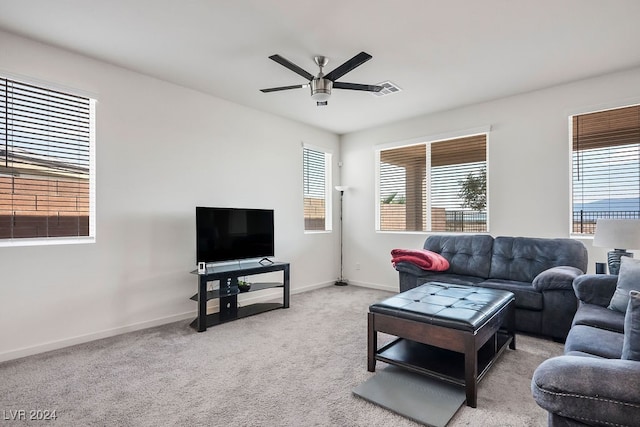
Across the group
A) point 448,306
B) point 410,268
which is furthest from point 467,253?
point 448,306

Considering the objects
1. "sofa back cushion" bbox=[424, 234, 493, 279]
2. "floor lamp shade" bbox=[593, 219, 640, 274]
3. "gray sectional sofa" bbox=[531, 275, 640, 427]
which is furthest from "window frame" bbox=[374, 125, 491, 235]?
"gray sectional sofa" bbox=[531, 275, 640, 427]

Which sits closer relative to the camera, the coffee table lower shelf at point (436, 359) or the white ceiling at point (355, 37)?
the coffee table lower shelf at point (436, 359)

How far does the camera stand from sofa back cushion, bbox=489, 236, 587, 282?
134 inches

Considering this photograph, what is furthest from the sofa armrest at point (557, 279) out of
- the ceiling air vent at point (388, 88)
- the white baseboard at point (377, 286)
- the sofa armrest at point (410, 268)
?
the ceiling air vent at point (388, 88)

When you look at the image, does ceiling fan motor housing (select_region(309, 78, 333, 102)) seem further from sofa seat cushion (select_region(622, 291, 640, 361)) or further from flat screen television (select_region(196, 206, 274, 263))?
sofa seat cushion (select_region(622, 291, 640, 361))

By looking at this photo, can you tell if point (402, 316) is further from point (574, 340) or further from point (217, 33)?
point (217, 33)

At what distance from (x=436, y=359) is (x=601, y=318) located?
1.05 meters

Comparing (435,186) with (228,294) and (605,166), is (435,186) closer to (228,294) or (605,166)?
(605,166)

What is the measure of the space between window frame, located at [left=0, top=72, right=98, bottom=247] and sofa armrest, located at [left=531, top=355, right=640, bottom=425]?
3.60 m

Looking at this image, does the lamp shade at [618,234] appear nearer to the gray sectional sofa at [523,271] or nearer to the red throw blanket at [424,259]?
the gray sectional sofa at [523,271]

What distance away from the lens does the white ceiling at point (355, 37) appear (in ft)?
7.79

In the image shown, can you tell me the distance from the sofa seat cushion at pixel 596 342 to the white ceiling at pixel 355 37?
223 cm

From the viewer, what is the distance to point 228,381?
2.29 meters

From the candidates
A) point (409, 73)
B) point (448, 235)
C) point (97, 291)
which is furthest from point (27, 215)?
point (448, 235)
